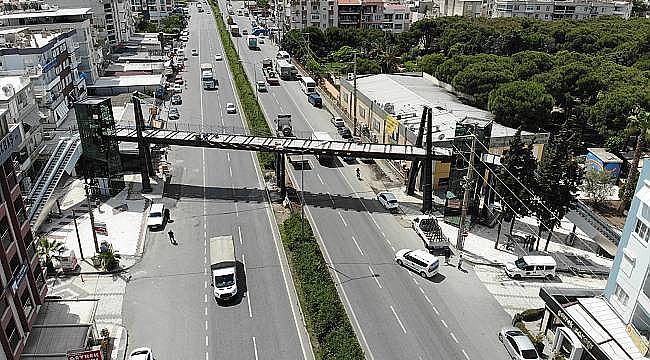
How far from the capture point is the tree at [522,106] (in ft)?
218

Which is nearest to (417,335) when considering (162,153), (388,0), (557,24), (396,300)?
(396,300)

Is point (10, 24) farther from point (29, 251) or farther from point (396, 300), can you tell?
point (396, 300)

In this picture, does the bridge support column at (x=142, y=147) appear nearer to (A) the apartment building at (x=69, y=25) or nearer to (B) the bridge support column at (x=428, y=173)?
(B) the bridge support column at (x=428, y=173)

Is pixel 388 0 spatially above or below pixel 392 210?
above

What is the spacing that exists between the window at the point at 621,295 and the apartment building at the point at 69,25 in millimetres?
81625

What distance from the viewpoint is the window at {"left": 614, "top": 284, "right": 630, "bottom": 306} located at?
32.8 m

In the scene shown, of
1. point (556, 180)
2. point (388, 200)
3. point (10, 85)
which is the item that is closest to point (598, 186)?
point (556, 180)

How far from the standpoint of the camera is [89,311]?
3559cm

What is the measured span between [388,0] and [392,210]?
14112cm

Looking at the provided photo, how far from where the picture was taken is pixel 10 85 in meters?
56.6

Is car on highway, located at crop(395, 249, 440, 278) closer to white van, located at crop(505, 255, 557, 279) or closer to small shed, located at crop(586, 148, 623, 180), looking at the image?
white van, located at crop(505, 255, 557, 279)

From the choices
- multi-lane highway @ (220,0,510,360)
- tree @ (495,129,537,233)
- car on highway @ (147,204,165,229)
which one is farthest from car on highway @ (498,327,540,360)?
car on highway @ (147,204,165,229)

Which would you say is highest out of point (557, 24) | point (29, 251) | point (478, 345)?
point (557, 24)

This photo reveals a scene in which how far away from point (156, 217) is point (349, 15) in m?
115
